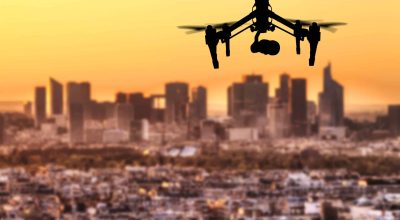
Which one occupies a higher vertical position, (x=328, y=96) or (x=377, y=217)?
(x=328, y=96)

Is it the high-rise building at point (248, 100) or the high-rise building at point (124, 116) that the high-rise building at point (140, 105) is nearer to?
the high-rise building at point (124, 116)

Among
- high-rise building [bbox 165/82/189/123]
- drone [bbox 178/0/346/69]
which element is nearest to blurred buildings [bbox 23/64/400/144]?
high-rise building [bbox 165/82/189/123]

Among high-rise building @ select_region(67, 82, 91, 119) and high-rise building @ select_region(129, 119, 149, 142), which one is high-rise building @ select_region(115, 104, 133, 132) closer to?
high-rise building @ select_region(129, 119, 149, 142)

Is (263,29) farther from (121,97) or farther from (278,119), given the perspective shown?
(278,119)

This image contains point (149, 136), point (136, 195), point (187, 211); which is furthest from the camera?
point (149, 136)

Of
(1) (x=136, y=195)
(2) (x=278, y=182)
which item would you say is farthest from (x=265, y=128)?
(1) (x=136, y=195)

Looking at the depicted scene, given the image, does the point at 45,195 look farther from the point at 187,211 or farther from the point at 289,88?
the point at 289,88

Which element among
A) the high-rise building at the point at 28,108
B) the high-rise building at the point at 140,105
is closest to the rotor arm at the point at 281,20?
the high-rise building at the point at 28,108
